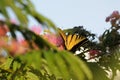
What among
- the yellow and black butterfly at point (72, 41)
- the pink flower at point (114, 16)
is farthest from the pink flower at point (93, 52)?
the pink flower at point (114, 16)

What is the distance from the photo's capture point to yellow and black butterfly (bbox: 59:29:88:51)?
4.34m

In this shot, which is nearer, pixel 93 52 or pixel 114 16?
pixel 93 52

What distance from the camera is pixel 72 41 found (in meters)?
4.59

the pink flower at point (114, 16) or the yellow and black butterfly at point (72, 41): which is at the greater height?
the pink flower at point (114, 16)

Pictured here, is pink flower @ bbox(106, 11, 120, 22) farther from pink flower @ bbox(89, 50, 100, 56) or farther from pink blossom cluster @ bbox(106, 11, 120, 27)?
pink flower @ bbox(89, 50, 100, 56)

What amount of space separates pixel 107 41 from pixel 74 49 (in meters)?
0.51

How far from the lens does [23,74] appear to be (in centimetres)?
199

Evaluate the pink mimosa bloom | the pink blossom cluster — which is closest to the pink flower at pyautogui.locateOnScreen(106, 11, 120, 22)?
the pink blossom cluster

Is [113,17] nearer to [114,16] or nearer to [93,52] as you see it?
[114,16]

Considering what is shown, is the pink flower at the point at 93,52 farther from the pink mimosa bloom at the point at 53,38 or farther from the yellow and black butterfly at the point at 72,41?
the pink mimosa bloom at the point at 53,38

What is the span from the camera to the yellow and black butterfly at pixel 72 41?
14.2 feet

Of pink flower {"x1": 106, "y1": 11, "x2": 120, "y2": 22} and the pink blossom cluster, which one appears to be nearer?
the pink blossom cluster

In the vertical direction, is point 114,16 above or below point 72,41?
above

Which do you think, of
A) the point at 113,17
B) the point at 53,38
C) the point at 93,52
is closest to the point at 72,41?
the point at 93,52
